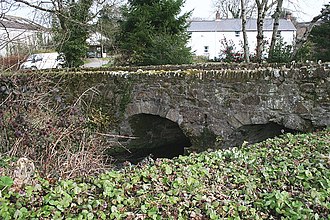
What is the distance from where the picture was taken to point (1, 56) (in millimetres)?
6824

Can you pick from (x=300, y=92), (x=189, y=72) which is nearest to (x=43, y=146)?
(x=189, y=72)

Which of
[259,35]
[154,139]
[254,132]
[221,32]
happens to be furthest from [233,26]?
[254,132]

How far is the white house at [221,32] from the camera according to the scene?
33.9 meters

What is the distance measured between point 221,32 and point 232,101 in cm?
2952

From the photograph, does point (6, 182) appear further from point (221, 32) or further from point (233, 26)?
point (221, 32)

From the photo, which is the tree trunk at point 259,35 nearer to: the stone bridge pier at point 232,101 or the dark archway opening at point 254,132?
the stone bridge pier at point 232,101

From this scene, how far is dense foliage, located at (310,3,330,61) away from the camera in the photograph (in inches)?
563

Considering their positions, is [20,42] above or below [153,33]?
below

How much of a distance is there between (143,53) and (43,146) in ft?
34.6

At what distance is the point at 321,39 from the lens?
14602 mm

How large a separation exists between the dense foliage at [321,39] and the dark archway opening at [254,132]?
8.27m

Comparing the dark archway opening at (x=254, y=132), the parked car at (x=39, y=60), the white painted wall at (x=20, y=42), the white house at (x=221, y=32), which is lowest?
the dark archway opening at (x=254, y=132)

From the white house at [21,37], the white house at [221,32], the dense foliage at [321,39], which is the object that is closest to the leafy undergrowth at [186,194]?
the white house at [21,37]

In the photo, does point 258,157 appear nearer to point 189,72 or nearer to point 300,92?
point 300,92
